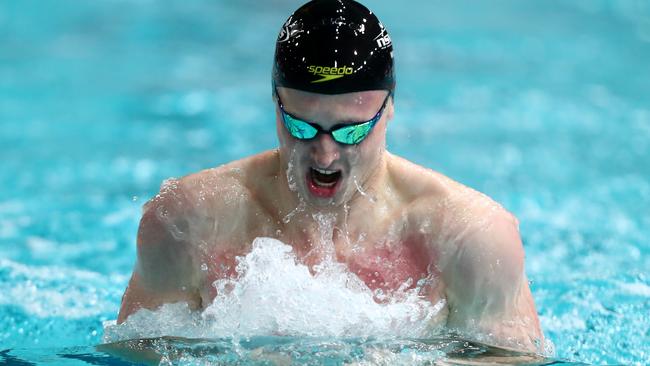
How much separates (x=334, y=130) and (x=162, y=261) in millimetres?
628

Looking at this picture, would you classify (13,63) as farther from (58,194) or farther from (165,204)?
(165,204)

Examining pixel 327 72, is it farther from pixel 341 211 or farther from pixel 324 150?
pixel 341 211

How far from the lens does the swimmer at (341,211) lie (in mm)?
2637

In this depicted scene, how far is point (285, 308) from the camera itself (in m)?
2.86

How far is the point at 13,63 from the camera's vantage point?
6793 millimetres

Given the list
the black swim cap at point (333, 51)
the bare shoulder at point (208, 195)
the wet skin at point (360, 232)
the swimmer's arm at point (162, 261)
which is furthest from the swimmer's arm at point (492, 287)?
the swimmer's arm at point (162, 261)

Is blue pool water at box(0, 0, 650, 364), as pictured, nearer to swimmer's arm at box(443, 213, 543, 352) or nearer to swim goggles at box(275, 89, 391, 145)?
swim goggles at box(275, 89, 391, 145)

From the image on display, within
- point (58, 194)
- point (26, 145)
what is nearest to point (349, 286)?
point (58, 194)

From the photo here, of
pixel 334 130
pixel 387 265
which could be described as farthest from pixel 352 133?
pixel 387 265

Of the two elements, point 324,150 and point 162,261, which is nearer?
point 324,150

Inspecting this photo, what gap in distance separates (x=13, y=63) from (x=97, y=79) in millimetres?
640

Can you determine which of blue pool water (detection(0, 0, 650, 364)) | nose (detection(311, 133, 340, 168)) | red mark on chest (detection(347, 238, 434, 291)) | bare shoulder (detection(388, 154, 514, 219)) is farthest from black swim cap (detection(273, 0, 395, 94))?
blue pool water (detection(0, 0, 650, 364))

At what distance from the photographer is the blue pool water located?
167 inches

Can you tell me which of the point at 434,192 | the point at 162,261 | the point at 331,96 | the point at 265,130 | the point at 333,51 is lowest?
the point at 162,261
